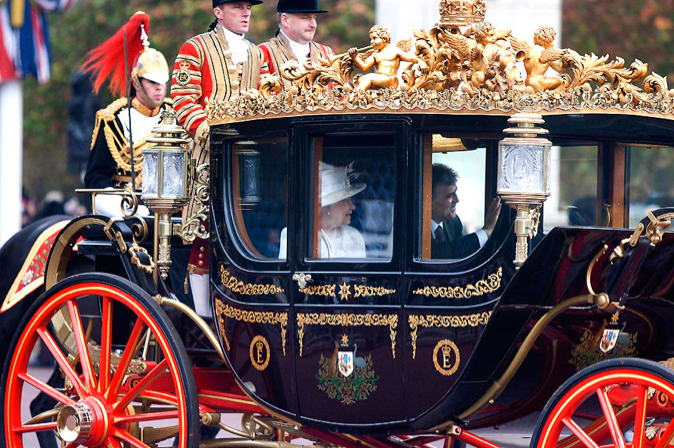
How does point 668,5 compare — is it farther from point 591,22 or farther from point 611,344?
point 611,344

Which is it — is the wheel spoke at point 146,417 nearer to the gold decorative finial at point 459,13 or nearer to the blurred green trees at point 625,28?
the gold decorative finial at point 459,13

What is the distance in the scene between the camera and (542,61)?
13.3 feet

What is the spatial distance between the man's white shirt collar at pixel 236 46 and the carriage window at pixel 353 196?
95cm

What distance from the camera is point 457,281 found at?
409 centimetres

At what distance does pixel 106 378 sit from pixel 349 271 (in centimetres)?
118

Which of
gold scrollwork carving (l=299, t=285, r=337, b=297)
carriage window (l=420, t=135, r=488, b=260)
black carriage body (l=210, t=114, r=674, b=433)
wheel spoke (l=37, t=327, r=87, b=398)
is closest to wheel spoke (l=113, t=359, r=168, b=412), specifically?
wheel spoke (l=37, t=327, r=87, b=398)

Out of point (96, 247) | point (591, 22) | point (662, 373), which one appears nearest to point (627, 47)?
point (591, 22)

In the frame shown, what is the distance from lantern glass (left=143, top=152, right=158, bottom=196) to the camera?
4.75 meters

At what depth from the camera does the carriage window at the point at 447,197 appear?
416 centimetres

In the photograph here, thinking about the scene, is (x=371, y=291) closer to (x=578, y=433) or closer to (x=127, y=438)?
(x=578, y=433)

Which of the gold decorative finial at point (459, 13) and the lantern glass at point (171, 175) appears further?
the lantern glass at point (171, 175)

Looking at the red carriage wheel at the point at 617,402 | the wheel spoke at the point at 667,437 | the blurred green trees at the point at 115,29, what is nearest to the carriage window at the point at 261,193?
the red carriage wheel at the point at 617,402

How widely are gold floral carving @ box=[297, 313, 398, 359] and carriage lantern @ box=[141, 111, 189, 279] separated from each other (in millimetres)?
795

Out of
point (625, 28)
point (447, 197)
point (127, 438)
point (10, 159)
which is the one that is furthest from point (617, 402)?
point (625, 28)
